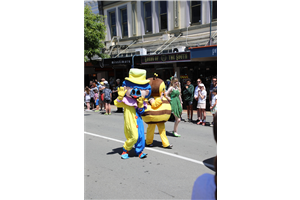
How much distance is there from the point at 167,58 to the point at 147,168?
8849 mm

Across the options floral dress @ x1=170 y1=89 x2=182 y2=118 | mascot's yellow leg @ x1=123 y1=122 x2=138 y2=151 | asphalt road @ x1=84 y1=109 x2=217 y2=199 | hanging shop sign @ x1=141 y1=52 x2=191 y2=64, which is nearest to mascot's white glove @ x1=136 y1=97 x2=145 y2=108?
mascot's yellow leg @ x1=123 y1=122 x2=138 y2=151

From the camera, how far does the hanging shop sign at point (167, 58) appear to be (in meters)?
11.9

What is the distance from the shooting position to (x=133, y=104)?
5098mm

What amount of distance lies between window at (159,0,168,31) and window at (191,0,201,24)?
2.06 meters

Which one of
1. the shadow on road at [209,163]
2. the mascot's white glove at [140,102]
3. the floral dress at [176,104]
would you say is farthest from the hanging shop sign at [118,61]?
the shadow on road at [209,163]

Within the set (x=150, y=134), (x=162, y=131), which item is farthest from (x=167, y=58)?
(x=162, y=131)

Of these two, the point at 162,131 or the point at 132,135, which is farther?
the point at 162,131

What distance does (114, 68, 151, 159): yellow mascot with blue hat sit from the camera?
5.09 meters

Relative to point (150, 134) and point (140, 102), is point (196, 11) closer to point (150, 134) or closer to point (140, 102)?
point (150, 134)

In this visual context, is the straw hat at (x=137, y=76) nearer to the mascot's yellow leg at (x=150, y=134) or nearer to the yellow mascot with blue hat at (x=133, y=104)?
the yellow mascot with blue hat at (x=133, y=104)

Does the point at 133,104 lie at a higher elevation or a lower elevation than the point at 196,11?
lower
